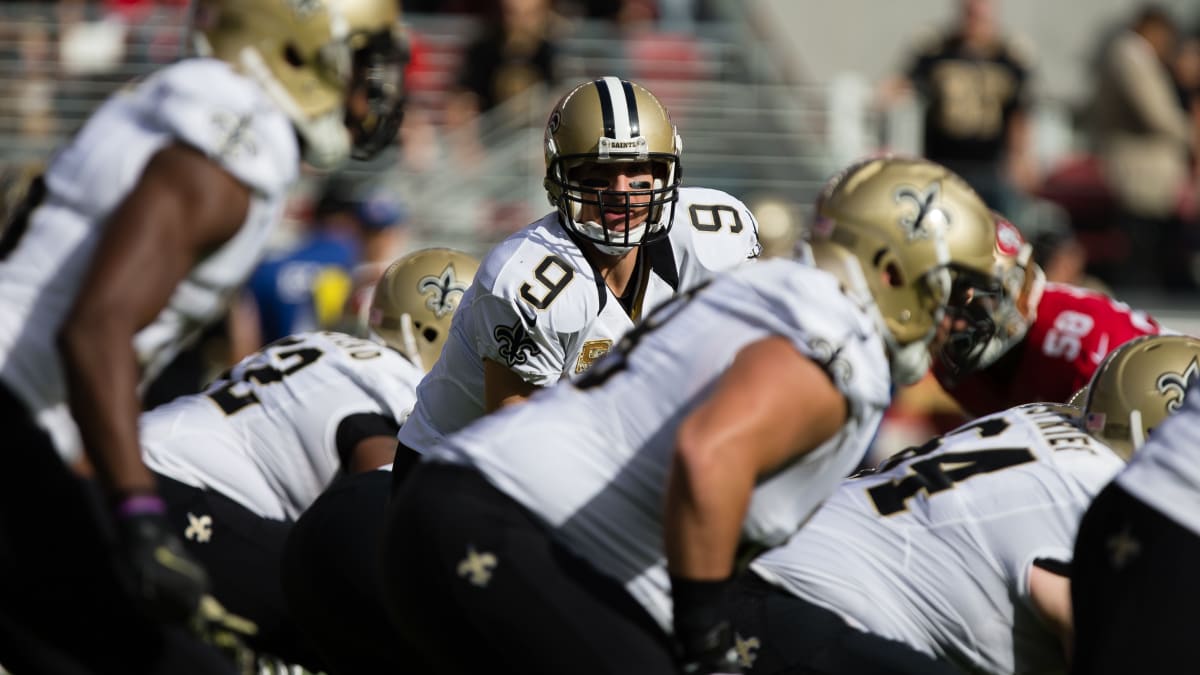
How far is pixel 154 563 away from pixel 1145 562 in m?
1.69

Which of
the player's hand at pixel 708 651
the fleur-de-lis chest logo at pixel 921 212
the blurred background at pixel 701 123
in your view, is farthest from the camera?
the blurred background at pixel 701 123

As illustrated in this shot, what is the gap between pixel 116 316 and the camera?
9.53 ft

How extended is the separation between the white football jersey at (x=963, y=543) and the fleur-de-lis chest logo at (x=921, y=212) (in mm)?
960

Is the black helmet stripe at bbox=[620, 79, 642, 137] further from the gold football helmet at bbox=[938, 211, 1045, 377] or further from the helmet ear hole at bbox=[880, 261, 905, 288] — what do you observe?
the helmet ear hole at bbox=[880, 261, 905, 288]

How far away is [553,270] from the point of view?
423cm

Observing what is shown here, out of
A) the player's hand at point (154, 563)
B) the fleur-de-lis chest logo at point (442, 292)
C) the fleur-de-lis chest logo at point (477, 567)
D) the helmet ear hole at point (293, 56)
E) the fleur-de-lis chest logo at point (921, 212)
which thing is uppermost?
the helmet ear hole at point (293, 56)

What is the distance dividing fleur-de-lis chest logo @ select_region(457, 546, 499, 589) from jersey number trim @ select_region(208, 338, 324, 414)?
2119 millimetres

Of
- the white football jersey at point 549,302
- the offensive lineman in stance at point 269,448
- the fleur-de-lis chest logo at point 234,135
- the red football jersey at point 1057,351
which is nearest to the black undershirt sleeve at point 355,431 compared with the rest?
the offensive lineman in stance at point 269,448

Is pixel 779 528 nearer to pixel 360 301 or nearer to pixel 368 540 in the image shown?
pixel 368 540

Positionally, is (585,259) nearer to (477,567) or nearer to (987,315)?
(987,315)

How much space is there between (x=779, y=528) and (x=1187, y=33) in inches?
522

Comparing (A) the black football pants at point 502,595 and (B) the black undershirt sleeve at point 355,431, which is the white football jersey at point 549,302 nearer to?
(B) the black undershirt sleeve at point 355,431

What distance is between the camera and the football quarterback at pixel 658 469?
9.64ft

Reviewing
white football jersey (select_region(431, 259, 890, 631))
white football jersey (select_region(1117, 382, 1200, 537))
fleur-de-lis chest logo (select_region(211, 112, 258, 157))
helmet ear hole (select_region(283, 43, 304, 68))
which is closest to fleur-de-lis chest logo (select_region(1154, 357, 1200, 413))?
white football jersey (select_region(1117, 382, 1200, 537))
